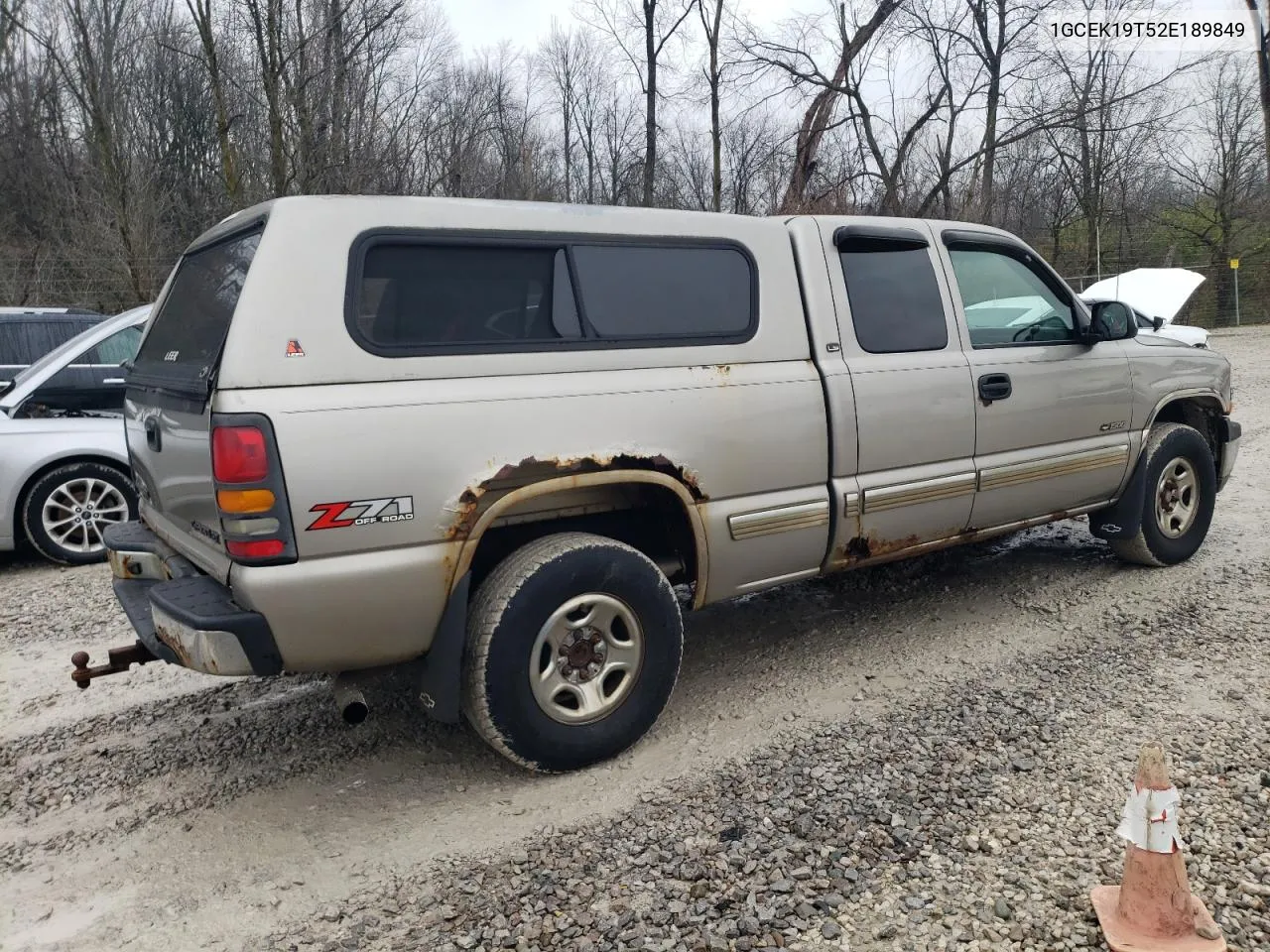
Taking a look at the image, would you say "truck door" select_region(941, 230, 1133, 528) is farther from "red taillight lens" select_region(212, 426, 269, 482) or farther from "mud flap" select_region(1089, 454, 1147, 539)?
"red taillight lens" select_region(212, 426, 269, 482)

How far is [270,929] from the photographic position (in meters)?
2.60

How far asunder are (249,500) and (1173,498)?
16.7 feet

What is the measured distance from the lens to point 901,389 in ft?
13.5

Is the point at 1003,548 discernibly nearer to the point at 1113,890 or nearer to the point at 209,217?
the point at 1113,890

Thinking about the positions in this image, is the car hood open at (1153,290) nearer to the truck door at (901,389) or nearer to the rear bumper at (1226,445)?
the rear bumper at (1226,445)

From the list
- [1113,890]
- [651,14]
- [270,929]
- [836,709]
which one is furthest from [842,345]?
[651,14]

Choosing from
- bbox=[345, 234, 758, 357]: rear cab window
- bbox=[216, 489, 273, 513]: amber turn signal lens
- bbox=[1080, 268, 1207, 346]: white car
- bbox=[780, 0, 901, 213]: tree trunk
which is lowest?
bbox=[216, 489, 273, 513]: amber turn signal lens

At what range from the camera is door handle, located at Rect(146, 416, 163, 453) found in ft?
11.1

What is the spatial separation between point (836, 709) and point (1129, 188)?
103ft

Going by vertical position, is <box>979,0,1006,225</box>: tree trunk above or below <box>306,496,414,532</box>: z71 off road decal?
above

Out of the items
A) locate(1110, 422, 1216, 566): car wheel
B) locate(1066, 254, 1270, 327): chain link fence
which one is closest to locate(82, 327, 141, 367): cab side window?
locate(1110, 422, 1216, 566): car wheel

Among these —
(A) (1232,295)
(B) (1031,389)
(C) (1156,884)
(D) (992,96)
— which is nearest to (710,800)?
(C) (1156,884)

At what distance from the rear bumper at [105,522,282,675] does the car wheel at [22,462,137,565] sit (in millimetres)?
3422

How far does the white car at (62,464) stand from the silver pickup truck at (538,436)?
10.2ft
